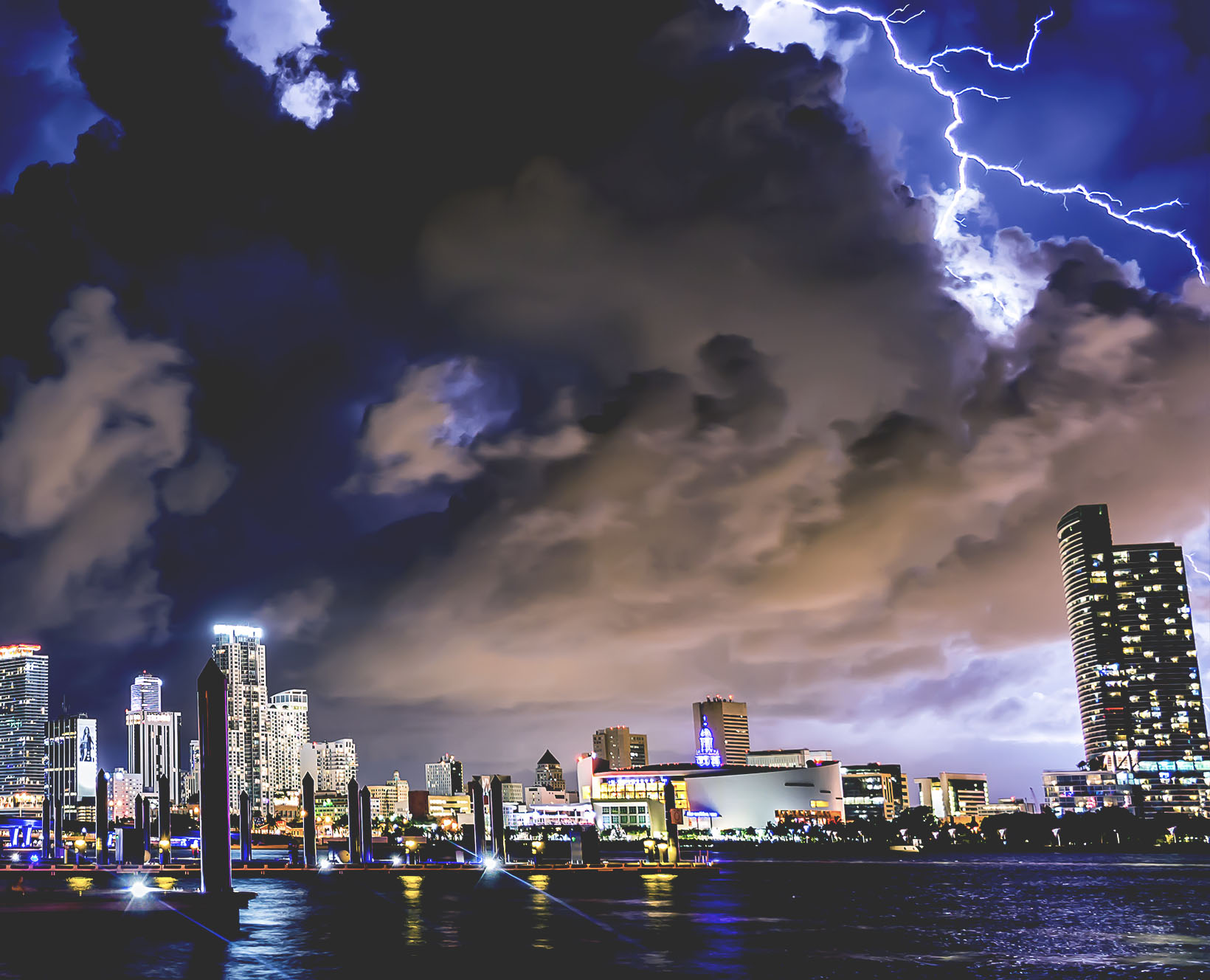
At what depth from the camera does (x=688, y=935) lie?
82.9 meters

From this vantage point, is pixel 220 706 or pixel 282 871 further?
pixel 282 871

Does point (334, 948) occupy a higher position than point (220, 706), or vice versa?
point (220, 706)

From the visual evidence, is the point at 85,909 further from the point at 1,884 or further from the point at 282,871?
the point at 282,871

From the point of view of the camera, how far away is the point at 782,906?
113 m

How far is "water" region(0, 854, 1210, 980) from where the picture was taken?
65.3 m

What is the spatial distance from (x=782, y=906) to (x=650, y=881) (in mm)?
46384

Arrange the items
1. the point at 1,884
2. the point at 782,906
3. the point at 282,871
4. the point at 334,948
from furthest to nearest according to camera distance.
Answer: the point at 282,871 → the point at 1,884 → the point at 782,906 → the point at 334,948

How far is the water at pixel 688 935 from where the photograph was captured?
214ft

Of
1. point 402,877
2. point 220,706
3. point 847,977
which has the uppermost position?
point 220,706

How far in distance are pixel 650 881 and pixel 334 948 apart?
281ft

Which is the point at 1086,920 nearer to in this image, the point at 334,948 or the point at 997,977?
the point at 997,977

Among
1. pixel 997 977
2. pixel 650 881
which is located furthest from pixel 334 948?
pixel 650 881

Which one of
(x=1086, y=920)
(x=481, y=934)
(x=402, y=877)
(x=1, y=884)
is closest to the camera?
(x=481, y=934)

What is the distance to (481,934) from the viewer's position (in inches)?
3376
